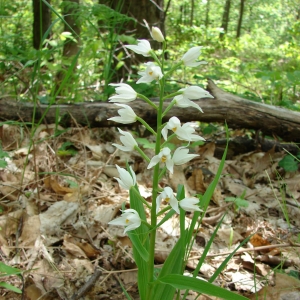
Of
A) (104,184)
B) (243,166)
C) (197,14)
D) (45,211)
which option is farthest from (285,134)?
(197,14)

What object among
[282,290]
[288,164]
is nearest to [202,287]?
[282,290]

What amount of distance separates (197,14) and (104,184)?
72.1 feet

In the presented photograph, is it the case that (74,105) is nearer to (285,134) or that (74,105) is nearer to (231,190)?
(231,190)

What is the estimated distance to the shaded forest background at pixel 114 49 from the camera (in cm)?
331

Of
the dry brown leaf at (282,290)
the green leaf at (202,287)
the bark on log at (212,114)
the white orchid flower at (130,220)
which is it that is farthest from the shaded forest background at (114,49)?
the dry brown leaf at (282,290)

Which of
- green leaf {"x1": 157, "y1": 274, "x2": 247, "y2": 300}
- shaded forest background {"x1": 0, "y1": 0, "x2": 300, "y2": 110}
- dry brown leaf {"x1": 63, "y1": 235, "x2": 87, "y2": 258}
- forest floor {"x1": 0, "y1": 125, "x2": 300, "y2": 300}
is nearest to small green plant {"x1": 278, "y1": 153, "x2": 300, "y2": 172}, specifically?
forest floor {"x1": 0, "y1": 125, "x2": 300, "y2": 300}

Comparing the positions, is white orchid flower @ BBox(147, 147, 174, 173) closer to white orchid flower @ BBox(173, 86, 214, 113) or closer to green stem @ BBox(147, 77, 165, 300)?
green stem @ BBox(147, 77, 165, 300)

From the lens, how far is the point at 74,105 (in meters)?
3.50

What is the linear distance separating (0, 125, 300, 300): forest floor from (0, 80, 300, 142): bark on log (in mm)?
161

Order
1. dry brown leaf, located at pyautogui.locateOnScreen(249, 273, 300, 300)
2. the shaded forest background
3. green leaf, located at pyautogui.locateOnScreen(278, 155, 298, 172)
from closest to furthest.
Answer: dry brown leaf, located at pyautogui.locateOnScreen(249, 273, 300, 300)
green leaf, located at pyautogui.locateOnScreen(278, 155, 298, 172)
the shaded forest background

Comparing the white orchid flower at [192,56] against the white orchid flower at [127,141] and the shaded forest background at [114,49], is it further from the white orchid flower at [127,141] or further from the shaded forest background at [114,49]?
the shaded forest background at [114,49]

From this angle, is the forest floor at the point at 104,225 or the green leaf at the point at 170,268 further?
the forest floor at the point at 104,225

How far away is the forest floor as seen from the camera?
5.99 feet

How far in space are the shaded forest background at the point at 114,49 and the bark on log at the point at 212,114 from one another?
0.15 meters
